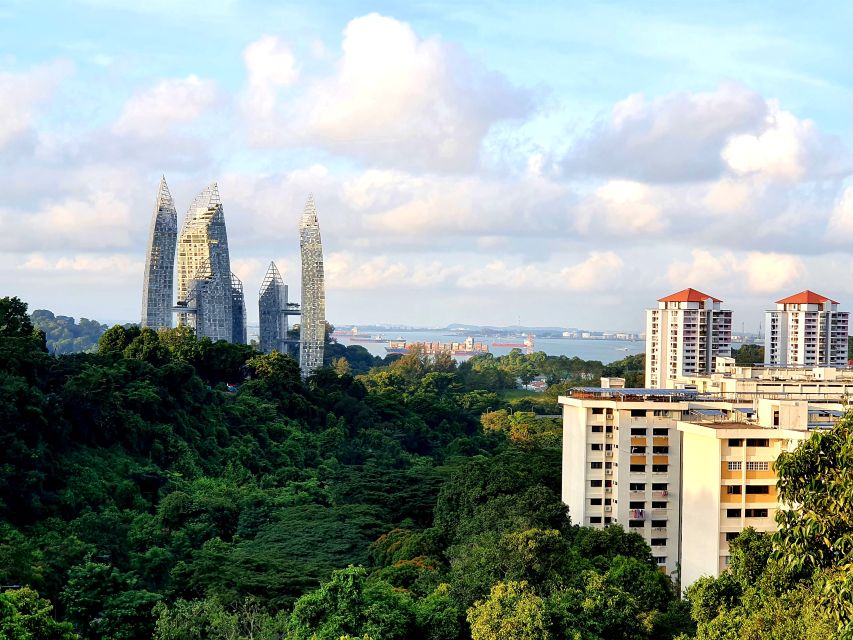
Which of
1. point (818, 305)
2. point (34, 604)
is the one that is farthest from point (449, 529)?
point (818, 305)

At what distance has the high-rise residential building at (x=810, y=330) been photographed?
52.7 meters

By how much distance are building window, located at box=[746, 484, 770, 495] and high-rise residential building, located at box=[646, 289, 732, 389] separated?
103 feet

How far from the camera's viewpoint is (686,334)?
5069cm

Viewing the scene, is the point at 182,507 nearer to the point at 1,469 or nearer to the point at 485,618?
the point at 1,469

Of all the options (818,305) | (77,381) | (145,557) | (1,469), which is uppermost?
(818,305)

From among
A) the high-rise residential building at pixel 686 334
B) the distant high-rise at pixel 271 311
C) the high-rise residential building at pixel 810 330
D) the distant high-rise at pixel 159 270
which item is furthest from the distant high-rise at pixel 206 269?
the high-rise residential building at pixel 810 330

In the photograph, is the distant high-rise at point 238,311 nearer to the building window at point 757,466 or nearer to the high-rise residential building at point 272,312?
the high-rise residential building at point 272,312

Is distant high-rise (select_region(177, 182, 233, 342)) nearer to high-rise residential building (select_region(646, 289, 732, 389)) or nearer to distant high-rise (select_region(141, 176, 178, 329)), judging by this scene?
distant high-rise (select_region(141, 176, 178, 329))

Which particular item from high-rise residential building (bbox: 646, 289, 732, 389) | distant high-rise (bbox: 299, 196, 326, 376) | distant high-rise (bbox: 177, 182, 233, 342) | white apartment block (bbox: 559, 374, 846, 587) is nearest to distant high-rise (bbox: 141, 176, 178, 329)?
distant high-rise (bbox: 177, 182, 233, 342)

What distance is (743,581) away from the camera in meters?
13.2

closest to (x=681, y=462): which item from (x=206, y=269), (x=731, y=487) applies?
(x=731, y=487)

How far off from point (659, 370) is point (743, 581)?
3937cm

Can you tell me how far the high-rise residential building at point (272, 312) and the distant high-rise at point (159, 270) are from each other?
8.19 metres

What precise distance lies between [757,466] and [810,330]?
1430 inches
